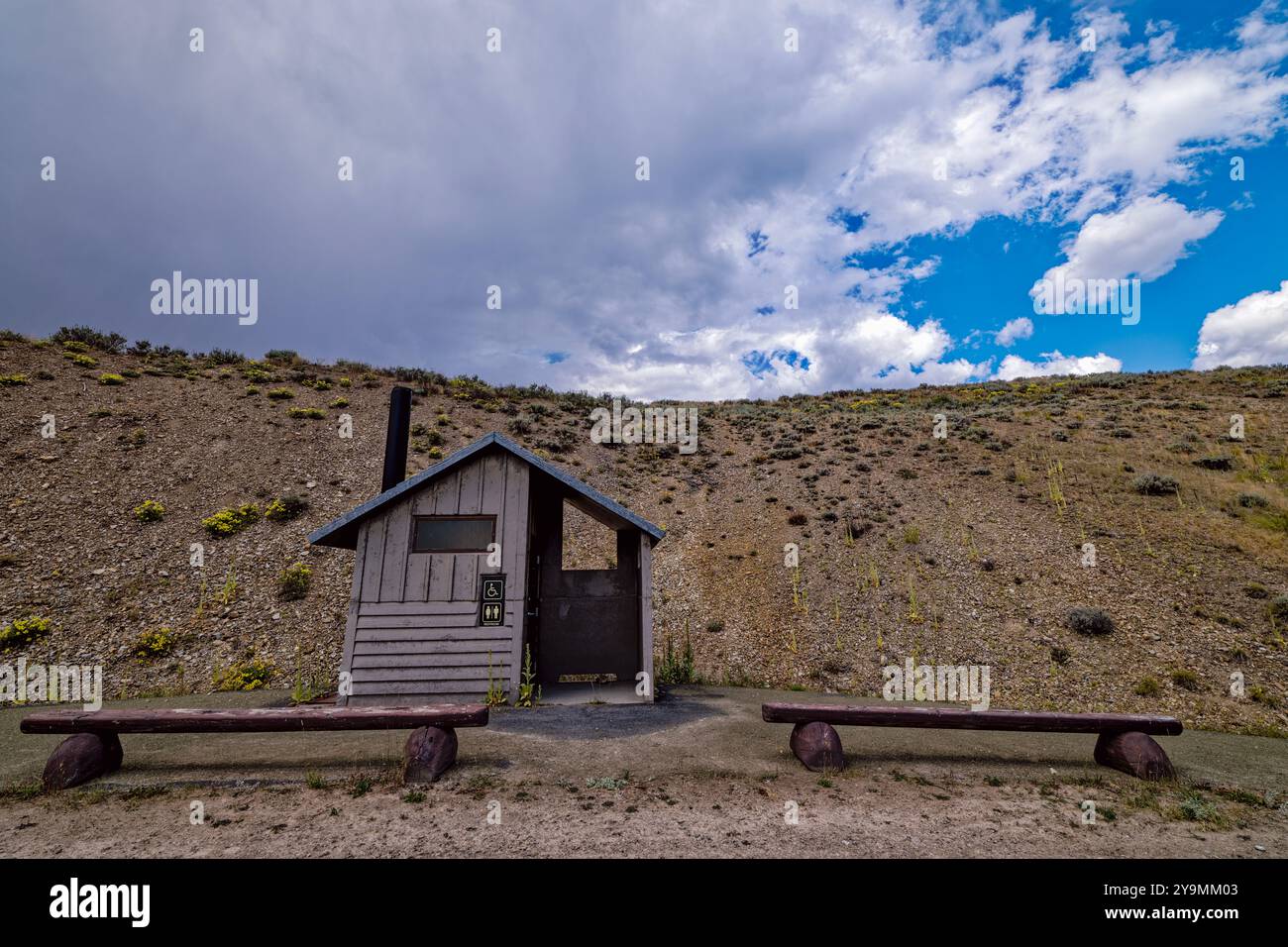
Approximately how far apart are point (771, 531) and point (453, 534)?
15712 millimetres

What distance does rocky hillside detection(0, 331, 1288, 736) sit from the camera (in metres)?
14.6

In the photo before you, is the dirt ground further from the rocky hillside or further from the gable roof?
the rocky hillside

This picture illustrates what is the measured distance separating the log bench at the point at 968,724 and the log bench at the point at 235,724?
364cm

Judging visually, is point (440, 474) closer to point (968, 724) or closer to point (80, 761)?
point (80, 761)

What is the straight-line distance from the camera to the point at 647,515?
998 inches

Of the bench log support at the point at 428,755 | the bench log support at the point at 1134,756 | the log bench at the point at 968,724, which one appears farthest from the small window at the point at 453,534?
the bench log support at the point at 1134,756

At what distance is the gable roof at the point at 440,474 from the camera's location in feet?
32.9

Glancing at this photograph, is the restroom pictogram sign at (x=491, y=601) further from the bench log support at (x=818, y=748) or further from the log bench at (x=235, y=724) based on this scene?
the bench log support at (x=818, y=748)

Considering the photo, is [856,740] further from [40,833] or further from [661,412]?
[661,412]

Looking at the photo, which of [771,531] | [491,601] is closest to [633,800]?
[491,601]

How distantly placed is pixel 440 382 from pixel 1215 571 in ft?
119

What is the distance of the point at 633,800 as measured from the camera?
556cm

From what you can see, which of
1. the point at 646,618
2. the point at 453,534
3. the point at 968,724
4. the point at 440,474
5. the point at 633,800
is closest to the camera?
the point at 633,800
